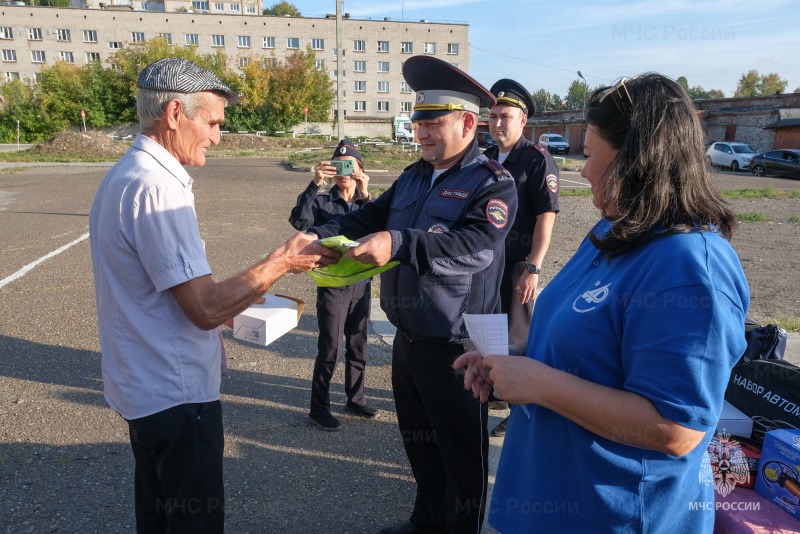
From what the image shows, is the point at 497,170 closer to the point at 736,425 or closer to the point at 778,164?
the point at 736,425

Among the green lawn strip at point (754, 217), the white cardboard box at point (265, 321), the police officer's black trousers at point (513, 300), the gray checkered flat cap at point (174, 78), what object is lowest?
the green lawn strip at point (754, 217)

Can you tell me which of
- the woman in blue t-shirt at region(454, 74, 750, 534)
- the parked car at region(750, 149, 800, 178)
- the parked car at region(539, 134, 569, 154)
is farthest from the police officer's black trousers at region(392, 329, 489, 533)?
the parked car at region(539, 134, 569, 154)

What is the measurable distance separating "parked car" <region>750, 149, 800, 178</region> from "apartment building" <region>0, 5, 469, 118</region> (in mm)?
43073

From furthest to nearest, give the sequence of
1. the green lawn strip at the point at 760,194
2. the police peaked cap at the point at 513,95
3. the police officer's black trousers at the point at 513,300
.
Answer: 1. the green lawn strip at the point at 760,194
2. the police peaked cap at the point at 513,95
3. the police officer's black trousers at the point at 513,300

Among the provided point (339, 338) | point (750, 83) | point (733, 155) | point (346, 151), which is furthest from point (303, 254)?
point (750, 83)

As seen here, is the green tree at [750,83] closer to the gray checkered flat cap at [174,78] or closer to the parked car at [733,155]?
the parked car at [733,155]

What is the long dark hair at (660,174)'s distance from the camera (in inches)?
56.2

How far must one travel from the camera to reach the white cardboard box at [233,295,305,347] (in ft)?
8.73

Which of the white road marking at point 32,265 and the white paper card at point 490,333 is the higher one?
the white paper card at point 490,333

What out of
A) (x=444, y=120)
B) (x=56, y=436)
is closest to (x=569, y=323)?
(x=444, y=120)

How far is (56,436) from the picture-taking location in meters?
3.89

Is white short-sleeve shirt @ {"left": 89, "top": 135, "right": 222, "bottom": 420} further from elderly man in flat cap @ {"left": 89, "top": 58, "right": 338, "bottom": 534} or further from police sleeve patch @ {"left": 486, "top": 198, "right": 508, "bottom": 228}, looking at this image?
police sleeve patch @ {"left": 486, "top": 198, "right": 508, "bottom": 228}

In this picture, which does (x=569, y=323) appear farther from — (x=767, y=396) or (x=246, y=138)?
(x=246, y=138)

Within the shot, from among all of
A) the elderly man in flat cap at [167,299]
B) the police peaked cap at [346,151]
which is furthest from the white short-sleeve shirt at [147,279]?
the police peaked cap at [346,151]
